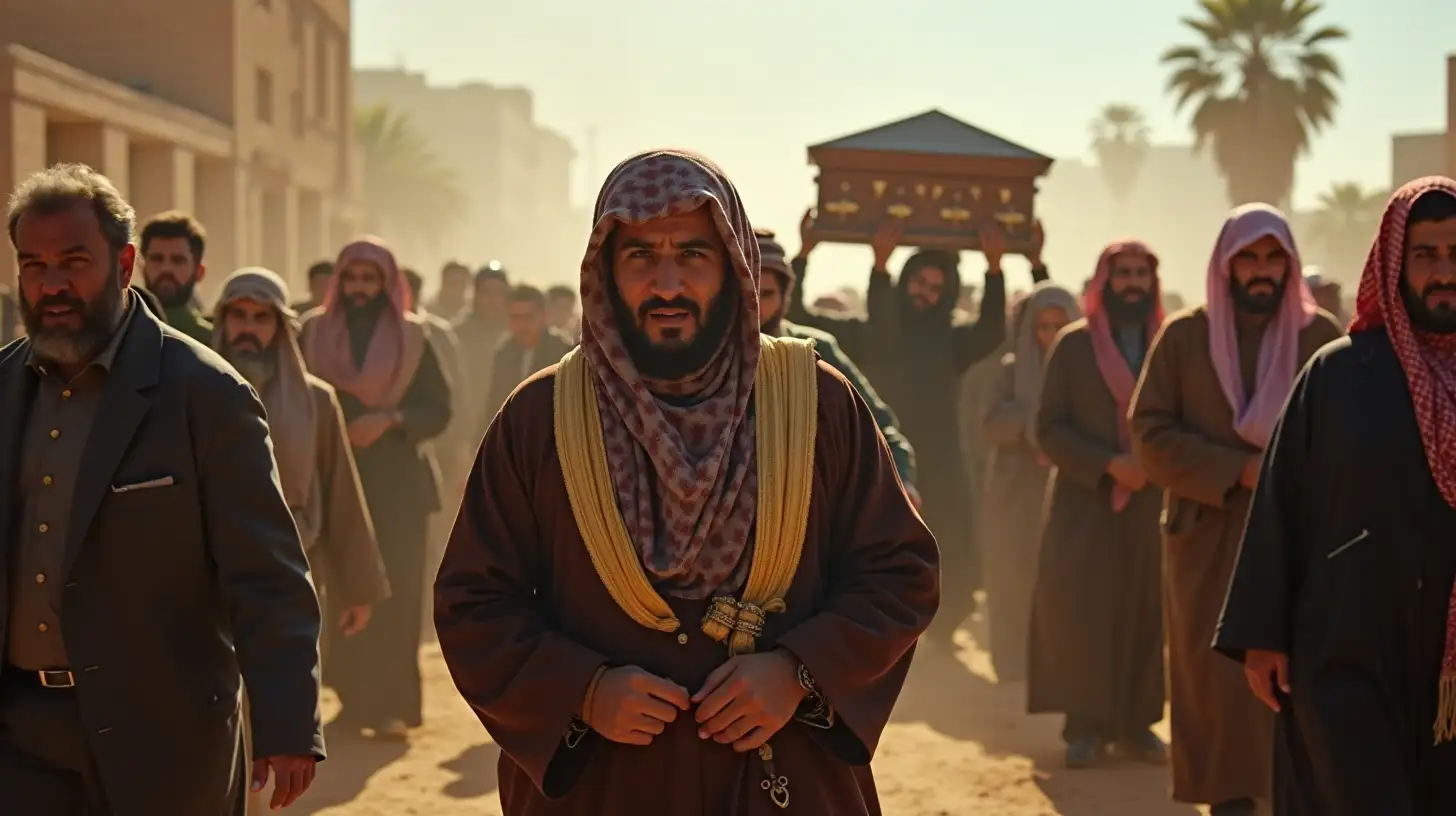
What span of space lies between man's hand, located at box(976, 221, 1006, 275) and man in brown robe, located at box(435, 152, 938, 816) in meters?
5.84

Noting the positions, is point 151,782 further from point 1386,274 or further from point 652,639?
point 1386,274

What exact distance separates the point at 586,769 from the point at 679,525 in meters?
0.46

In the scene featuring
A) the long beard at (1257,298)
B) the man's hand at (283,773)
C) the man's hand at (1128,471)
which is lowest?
the man's hand at (283,773)

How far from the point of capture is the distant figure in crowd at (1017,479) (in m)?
10.1

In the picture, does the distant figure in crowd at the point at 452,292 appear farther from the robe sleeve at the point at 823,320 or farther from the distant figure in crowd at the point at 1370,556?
the distant figure in crowd at the point at 1370,556

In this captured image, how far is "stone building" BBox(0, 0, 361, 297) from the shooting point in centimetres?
2169

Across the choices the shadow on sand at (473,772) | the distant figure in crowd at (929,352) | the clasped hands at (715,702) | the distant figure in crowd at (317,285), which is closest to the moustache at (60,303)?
the clasped hands at (715,702)

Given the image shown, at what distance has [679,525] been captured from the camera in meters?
3.19

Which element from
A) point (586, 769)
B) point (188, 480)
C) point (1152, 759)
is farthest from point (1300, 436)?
point (1152, 759)

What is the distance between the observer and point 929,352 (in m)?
10.4

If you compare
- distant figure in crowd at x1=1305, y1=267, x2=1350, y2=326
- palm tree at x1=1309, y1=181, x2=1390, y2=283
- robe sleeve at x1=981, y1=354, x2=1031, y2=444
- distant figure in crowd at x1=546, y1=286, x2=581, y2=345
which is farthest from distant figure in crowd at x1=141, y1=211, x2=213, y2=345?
palm tree at x1=1309, y1=181, x2=1390, y2=283

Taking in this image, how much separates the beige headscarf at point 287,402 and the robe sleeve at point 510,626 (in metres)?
3.21

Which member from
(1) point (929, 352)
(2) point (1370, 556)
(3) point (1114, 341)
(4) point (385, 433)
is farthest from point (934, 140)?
(2) point (1370, 556)

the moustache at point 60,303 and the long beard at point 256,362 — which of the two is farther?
the long beard at point 256,362
